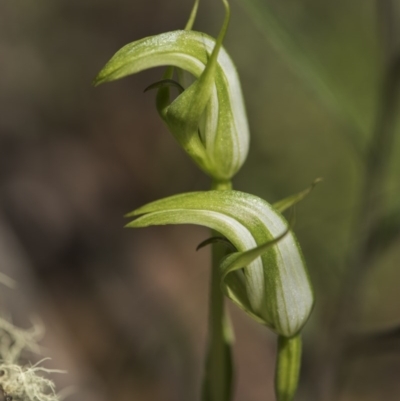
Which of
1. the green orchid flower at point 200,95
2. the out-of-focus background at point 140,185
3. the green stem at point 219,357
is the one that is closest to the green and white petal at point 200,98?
the green orchid flower at point 200,95

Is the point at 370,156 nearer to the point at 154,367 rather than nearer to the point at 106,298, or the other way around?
the point at 154,367

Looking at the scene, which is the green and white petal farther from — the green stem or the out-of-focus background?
the out-of-focus background

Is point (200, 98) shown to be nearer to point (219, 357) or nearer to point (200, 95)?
point (200, 95)

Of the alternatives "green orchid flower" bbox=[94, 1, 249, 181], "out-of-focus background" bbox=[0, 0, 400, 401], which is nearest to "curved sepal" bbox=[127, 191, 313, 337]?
"green orchid flower" bbox=[94, 1, 249, 181]

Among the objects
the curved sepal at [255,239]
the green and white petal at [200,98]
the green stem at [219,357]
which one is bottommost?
the green stem at [219,357]

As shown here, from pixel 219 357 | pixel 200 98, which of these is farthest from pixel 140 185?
pixel 200 98

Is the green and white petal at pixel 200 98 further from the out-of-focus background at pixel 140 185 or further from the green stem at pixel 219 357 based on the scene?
the out-of-focus background at pixel 140 185

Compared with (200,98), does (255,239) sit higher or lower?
lower
